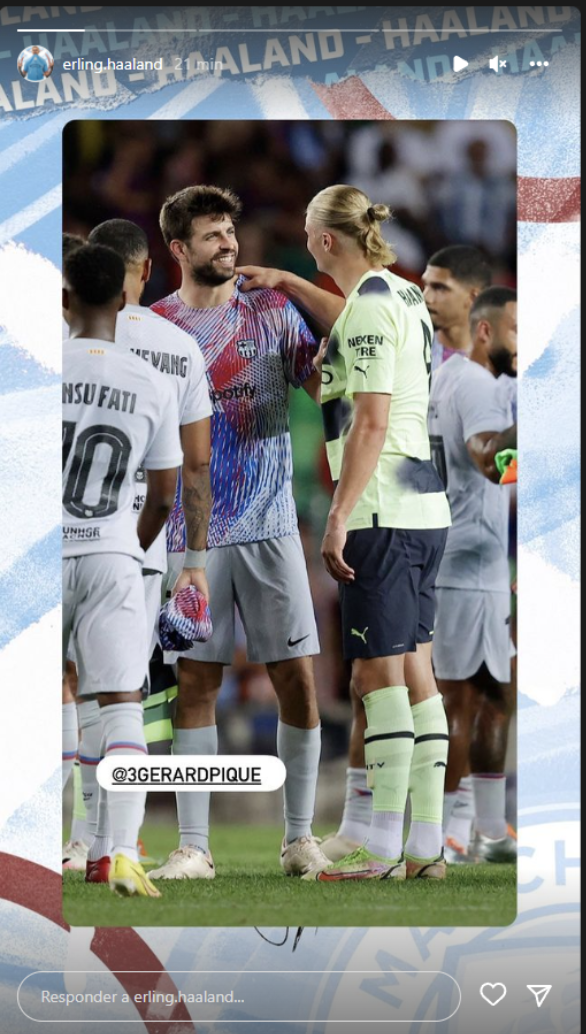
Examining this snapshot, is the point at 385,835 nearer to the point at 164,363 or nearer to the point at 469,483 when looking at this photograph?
the point at 469,483

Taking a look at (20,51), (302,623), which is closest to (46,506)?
(302,623)

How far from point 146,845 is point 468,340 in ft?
4.79

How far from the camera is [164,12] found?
302 cm

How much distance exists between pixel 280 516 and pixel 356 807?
2.40 feet

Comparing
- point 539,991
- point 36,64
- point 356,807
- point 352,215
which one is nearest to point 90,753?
point 356,807

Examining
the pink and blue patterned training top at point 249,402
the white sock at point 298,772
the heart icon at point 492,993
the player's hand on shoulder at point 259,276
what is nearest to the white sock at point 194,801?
the white sock at point 298,772

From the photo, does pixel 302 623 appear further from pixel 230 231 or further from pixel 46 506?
pixel 230 231

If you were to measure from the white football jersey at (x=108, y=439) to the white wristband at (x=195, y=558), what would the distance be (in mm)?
120

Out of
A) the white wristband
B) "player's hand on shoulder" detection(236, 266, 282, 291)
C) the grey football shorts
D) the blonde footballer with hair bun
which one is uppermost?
the blonde footballer with hair bun

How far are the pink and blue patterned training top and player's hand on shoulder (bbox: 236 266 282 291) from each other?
0.06ft

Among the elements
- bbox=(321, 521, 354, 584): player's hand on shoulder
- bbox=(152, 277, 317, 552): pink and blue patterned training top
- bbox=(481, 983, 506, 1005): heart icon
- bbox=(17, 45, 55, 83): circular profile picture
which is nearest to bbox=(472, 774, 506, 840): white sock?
bbox=(481, 983, 506, 1005): heart icon

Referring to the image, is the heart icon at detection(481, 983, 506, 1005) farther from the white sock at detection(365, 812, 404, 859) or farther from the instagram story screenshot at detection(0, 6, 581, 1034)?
the white sock at detection(365, 812, 404, 859)

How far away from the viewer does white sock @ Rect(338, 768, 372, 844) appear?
3.05 m

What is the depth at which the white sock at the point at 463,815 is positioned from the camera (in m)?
3.11
